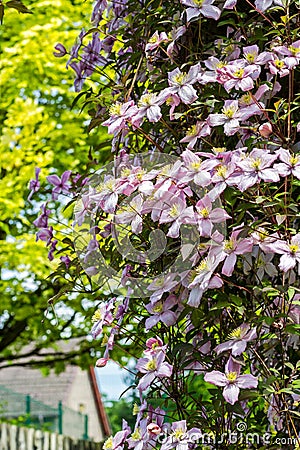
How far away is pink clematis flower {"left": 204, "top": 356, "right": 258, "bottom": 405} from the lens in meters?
1.12

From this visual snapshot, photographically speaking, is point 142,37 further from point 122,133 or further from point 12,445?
point 12,445

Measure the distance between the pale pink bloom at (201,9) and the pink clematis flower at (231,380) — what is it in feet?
1.93

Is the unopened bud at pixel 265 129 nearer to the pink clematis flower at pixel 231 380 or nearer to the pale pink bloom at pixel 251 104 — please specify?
the pale pink bloom at pixel 251 104

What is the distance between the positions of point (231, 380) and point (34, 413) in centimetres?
775

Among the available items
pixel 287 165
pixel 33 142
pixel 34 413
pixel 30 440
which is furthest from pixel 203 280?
pixel 34 413

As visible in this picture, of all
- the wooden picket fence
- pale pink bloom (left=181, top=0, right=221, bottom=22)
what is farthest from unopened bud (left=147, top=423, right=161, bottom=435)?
the wooden picket fence

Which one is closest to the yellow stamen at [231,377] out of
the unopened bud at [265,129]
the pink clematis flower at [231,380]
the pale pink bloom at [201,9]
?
the pink clematis flower at [231,380]

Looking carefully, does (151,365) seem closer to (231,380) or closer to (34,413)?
(231,380)

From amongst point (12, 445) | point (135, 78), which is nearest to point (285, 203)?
point (135, 78)

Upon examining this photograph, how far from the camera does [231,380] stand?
1.14m

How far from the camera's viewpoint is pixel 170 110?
1.31 meters

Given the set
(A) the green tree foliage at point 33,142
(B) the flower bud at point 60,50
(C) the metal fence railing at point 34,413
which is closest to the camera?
(B) the flower bud at point 60,50

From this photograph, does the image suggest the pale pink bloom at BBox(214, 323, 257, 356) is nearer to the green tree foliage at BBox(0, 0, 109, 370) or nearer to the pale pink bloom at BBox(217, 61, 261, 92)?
the pale pink bloom at BBox(217, 61, 261, 92)

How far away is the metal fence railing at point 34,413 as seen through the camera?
7.99 metres
